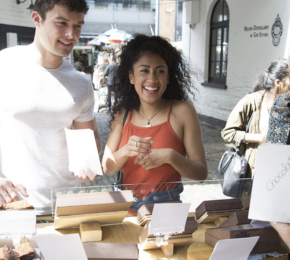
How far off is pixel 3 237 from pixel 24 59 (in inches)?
42.3

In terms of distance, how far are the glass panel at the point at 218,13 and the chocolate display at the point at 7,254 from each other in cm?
1027

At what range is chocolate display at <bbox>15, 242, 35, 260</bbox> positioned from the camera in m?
1.27

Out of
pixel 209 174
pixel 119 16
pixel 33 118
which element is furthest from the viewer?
pixel 119 16

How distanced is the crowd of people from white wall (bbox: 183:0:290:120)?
551 centimetres

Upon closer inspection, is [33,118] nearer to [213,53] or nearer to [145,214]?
[145,214]

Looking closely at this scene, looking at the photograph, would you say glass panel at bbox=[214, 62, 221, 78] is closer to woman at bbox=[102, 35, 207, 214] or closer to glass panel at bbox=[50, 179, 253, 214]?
woman at bbox=[102, 35, 207, 214]

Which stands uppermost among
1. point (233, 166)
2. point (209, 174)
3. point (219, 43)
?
point (219, 43)

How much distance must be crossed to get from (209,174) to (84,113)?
3.17 meters

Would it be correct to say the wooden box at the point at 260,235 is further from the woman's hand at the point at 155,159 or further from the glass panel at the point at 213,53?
the glass panel at the point at 213,53

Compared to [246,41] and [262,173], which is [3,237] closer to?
[262,173]

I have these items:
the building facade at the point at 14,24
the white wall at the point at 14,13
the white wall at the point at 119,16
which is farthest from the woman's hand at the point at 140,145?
the white wall at the point at 119,16

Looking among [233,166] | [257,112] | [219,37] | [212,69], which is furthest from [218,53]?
[233,166]

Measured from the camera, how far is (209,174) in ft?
16.1

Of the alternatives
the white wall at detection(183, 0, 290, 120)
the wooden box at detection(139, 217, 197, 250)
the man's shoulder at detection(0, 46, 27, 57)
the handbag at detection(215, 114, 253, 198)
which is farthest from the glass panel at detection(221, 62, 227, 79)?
the wooden box at detection(139, 217, 197, 250)
